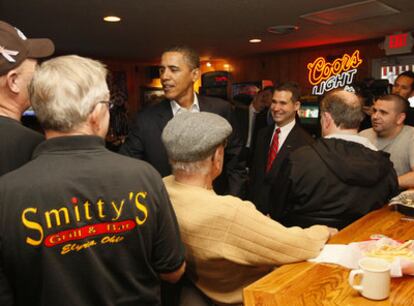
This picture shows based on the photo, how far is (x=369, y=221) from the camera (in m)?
1.91

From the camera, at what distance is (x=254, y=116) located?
6.04 m

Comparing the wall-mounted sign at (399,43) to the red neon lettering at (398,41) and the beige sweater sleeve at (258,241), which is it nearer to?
the red neon lettering at (398,41)

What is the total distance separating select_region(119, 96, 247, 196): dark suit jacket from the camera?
250 cm

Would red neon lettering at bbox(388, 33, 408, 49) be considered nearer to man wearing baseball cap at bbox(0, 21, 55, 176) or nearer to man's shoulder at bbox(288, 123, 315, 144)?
man's shoulder at bbox(288, 123, 315, 144)

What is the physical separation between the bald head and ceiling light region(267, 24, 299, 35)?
363cm

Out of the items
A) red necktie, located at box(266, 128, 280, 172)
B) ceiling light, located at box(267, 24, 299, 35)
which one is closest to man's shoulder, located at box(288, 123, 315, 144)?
red necktie, located at box(266, 128, 280, 172)

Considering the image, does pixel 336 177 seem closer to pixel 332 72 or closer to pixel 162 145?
pixel 162 145

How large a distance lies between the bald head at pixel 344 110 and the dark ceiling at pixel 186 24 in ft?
7.66

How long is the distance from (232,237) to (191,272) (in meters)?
0.27


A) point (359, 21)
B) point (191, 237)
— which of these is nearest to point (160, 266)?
point (191, 237)

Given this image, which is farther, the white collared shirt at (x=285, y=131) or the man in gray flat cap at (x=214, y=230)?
the white collared shirt at (x=285, y=131)

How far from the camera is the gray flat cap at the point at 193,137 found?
56.5 inches

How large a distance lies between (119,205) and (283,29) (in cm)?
→ 520

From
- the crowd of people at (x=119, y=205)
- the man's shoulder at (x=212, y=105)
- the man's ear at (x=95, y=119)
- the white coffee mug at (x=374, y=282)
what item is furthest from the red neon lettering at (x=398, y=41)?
the man's ear at (x=95, y=119)
